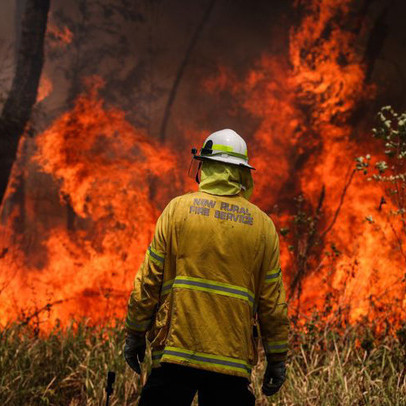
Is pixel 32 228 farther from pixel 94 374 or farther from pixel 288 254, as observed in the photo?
pixel 288 254

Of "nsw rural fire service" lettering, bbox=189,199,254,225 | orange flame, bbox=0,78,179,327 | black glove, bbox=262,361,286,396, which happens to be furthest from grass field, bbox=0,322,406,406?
"nsw rural fire service" lettering, bbox=189,199,254,225

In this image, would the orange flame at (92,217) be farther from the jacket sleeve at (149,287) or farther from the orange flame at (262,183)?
the jacket sleeve at (149,287)

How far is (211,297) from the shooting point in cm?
232

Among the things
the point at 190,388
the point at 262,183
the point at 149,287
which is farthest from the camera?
the point at 262,183

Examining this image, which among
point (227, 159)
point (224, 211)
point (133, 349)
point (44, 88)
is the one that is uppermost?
point (44, 88)

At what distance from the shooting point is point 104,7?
19.4 feet

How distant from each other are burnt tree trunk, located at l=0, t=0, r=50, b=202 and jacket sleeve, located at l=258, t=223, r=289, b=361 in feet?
13.7

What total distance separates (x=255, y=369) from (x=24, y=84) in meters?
4.13

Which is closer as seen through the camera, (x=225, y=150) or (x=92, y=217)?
(x=225, y=150)

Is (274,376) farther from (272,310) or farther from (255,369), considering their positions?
(255,369)

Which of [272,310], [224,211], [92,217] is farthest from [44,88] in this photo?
[272,310]

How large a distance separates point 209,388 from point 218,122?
4157 millimetres

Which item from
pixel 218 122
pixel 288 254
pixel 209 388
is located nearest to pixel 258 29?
pixel 218 122

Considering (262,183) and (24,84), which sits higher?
(24,84)
